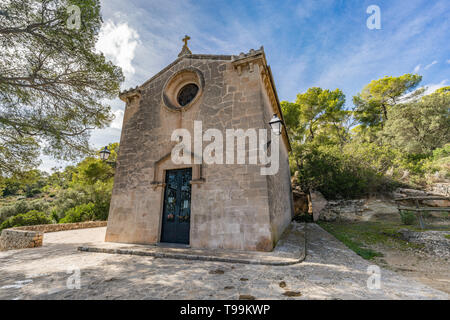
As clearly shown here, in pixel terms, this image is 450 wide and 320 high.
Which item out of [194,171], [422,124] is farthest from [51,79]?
[422,124]

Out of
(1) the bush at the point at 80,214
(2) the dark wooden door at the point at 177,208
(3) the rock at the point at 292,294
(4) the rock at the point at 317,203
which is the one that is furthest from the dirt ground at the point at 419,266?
(1) the bush at the point at 80,214

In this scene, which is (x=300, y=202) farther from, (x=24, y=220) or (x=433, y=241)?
(x=24, y=220)

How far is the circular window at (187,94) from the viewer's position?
265 inches

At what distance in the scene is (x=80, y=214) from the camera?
12.7 m

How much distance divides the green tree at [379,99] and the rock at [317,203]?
14.5m

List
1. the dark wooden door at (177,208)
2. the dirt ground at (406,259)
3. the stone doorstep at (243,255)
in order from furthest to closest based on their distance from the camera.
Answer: the dark wooden door at (177,208)
the stone doorstep at (243,255)
the dirt ground at (406,259)

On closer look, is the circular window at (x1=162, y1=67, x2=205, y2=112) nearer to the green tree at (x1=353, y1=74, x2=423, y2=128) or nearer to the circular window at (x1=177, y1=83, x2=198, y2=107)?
the circular window at (x1=177, y1=83, x2=198, y2=107)

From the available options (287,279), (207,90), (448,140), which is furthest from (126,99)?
(448,140)

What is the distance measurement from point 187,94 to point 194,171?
3.19 metres

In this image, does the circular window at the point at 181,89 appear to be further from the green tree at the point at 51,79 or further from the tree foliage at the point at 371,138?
the tree foliage at the point at 371,138

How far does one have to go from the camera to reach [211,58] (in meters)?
6.39

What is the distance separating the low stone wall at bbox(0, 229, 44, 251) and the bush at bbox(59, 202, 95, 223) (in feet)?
20.1

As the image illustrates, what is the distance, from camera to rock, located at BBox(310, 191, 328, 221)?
10891mm

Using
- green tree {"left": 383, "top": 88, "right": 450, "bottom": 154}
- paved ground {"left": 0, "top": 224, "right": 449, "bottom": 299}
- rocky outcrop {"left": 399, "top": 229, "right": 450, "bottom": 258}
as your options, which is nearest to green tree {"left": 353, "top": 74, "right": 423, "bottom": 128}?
green tree {"left": 383, "top": 88, "right": 450, "bottom": 154}
